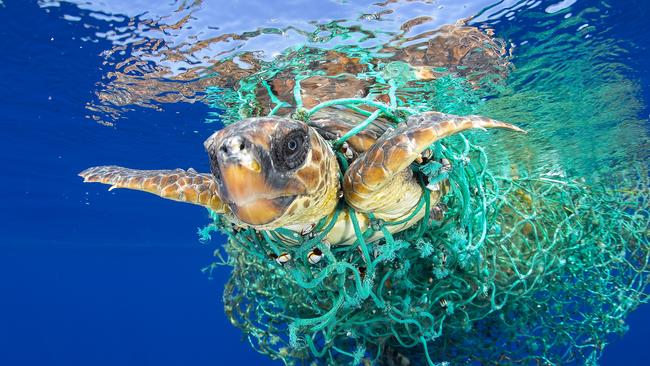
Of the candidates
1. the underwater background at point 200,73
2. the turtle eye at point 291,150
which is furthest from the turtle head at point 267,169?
the underwater background at point 200,73

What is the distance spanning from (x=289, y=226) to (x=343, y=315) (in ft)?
3.29

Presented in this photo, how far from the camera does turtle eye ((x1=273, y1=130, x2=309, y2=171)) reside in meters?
1.91

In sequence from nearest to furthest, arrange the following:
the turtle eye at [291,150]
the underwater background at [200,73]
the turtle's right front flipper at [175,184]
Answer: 1. the turtle eye at [291,150]
2. the turtle's right front flipper at [175,184]
3. the underwater background at [200,73]

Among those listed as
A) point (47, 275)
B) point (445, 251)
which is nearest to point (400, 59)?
point (445, 251)

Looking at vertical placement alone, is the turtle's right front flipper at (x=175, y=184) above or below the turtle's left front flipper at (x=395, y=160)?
above

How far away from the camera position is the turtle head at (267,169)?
5.78 feet

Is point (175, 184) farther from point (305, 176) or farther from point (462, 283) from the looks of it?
point (462, 283)

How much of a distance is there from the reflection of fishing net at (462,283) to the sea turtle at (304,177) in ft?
0.49

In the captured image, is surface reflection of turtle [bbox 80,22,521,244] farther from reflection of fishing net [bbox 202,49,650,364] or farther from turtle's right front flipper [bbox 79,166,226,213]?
reflection of fishing net [bbox 202,49,650,364]

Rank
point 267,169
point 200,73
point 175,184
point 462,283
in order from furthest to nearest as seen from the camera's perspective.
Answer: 1. point 200,73
2. point 462,283
3. point 175,184
4. point 267,169

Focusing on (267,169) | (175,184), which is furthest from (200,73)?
(267,169)

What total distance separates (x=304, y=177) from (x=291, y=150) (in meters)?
0.14

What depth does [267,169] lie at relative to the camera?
1.82 metres

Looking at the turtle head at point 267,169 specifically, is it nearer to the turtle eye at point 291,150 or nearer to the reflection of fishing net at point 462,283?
the turtle eye at point 291,150
